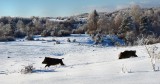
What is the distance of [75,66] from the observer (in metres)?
14.0

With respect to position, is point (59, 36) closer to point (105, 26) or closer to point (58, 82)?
point (105, 26)

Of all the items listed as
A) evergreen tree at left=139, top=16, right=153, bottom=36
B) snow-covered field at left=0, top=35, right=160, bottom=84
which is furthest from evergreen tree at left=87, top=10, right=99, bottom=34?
snow-covered field at left=0, top=35, right=160, bottom=84

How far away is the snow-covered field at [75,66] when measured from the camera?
817cm

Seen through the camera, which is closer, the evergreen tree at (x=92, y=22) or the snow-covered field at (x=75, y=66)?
the snow-covered field at (x=75, y=66)

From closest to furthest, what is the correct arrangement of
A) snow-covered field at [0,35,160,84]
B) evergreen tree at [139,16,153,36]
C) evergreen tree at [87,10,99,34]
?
snow-covered field at [0,35,160,84] → evergreen tree at [87,10,99,34] → evergreen tree at [139,16,153,36]

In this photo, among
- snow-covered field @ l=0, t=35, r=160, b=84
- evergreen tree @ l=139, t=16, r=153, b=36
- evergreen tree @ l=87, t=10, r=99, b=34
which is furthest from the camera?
evergreen tree @ l=139, t=16, r=153, b=36

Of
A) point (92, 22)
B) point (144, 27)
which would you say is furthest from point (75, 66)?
point (144, 27)

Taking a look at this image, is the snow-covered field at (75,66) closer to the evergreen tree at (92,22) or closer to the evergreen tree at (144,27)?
the evergreen tree at (92,22)

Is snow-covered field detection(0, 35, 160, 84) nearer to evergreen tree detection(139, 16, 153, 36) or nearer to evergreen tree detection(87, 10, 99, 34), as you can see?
Answer: evergreen tree detection(87, 10, 99, 34)

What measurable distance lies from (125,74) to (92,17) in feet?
162

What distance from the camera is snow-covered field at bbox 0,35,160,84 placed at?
8.17 meters

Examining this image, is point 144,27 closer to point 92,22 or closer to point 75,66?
point 92,22

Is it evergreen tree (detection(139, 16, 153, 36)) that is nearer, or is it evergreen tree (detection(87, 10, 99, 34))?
evergreen tree (detection(87, 10, 99, 34))

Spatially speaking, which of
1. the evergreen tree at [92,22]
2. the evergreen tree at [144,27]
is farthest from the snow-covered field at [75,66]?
the evergreen tree at [144,27]
